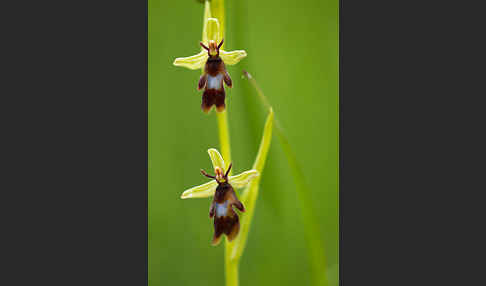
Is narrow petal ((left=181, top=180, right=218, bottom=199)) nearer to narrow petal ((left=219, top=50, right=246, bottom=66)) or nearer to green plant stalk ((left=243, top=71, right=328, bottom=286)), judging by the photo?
green plant stalk ((left=243, top=71, right=328, bottom=286))

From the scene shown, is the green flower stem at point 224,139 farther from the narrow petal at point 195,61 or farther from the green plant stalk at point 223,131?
the narrow petal at point 195,61

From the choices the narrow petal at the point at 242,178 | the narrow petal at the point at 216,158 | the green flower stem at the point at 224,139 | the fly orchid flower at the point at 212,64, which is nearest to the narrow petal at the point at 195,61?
the fly orchid flower at the point at 212,64

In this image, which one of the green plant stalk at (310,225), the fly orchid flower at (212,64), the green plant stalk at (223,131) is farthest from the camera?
the green plant stalk at (310,225)

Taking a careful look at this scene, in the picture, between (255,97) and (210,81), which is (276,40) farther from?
(210,81)

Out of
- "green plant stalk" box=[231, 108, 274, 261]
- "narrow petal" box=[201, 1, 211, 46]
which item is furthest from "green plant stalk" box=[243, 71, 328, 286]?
"narrow petal" box=[201, 1, 211, 46]

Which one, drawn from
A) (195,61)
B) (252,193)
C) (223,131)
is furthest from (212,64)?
(252,193)

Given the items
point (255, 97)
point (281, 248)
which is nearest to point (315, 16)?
point (255, 97)
